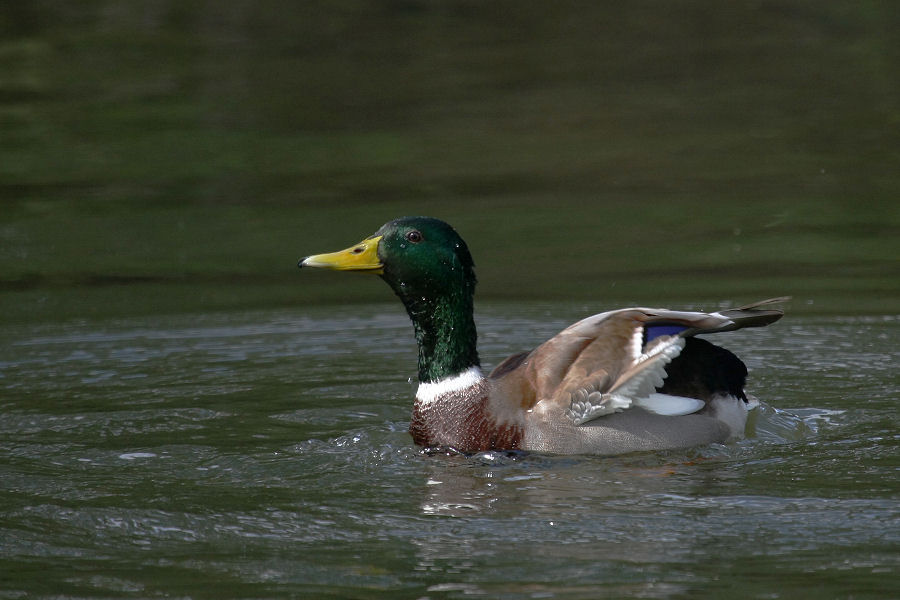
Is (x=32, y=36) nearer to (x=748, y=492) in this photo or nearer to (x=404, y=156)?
(x=404, y=156)

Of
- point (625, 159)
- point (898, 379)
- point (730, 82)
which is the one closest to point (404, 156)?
point (625, 159)

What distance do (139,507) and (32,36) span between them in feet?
55.5

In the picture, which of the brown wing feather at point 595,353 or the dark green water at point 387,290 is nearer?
the dark green water at point 387,290

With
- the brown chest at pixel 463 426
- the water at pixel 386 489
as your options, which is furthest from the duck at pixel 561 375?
the water at pixel 386 489

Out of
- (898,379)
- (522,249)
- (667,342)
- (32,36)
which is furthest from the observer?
(32,36)

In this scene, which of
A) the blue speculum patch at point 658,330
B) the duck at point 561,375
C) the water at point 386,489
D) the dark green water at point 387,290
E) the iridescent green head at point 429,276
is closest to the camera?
the water at point 386,489

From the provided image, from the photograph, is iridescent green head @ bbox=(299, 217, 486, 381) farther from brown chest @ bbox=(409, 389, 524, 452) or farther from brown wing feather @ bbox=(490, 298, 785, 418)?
brown wing feather @ bbox=(490, 298, 785, 418)

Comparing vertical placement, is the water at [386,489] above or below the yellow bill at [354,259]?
below

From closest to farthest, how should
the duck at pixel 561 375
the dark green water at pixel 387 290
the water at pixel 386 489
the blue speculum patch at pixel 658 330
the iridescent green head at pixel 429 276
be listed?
the water at pixel 386 489 < the dark green water at pixel 387 290 < the duck at pixel 561 375 < the blue speculum patch at pixel 658 330 < the iridescent green head at pixel 429 276

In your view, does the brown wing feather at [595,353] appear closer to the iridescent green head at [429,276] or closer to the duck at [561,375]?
the duck at [561,375]

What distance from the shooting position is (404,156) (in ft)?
53.4

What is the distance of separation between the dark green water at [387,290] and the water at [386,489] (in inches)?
1.0

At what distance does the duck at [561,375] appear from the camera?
25.7ft

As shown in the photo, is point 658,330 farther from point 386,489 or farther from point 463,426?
point 386,489
